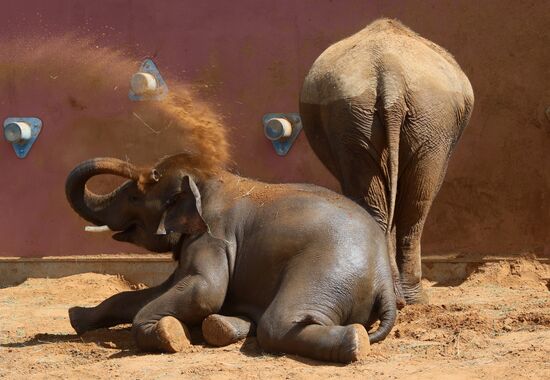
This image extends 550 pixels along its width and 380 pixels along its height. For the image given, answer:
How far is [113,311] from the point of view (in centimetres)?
736

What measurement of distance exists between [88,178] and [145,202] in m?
0.38

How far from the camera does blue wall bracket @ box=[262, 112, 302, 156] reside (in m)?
10.9

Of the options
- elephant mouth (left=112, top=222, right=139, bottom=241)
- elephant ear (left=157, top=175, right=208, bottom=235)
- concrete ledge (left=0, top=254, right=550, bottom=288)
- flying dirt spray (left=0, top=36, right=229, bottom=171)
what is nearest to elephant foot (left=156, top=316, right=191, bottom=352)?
elephant ear (left=157, top=175, right=208, bottom=235)

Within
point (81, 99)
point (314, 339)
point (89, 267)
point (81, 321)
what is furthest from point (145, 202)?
point (81, 99)

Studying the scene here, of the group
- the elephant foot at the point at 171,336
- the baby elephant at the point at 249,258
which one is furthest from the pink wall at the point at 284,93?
the elephant foot at the point at 171,336

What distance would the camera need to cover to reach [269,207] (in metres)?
7.04

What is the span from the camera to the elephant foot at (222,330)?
6660 millimetres

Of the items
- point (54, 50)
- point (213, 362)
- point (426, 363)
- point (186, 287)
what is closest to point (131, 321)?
point (186, 287)

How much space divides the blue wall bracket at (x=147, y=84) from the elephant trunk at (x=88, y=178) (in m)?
3.72

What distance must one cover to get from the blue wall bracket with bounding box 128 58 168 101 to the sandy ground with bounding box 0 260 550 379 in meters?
2.91

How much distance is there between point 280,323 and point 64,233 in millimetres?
5764

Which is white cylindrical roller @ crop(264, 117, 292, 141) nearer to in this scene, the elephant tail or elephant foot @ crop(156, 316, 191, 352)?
the elephant tail

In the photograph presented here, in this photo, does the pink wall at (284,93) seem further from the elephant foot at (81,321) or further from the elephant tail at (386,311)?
the elephant tail at (386,311)

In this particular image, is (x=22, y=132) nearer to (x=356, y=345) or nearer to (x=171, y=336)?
(x=171, y=336)
